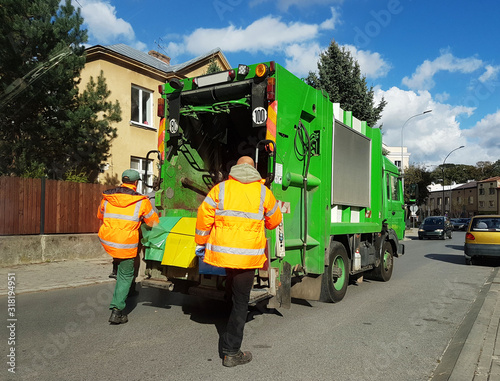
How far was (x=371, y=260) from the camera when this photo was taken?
7719 mm

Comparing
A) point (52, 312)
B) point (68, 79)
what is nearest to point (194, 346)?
point (52, 312)

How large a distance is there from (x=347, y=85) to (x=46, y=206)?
16.7 meters

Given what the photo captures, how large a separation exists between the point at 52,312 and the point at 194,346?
253 centimetres

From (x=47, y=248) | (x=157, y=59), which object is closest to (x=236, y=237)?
(x=47, y=248)

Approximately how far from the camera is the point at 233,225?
366 cm

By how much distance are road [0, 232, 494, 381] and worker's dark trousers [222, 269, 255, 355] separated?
0.20 m

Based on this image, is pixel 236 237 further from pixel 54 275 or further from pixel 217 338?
pixel 54 275

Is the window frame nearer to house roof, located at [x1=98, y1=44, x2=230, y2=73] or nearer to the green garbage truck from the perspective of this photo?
house roof, located at [x1=98, y1=44, x2=230, y2=73]

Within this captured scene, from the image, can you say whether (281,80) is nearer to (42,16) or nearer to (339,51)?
(42,16)

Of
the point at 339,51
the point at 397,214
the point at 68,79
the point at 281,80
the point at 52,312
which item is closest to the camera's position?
the point at 281,80

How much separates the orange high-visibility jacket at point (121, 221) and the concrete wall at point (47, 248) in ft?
19.6

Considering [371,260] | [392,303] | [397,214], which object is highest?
[397,214]

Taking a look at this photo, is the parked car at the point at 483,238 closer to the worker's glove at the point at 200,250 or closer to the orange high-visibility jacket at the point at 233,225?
the orange high-visibility jacket at the point at 233,225

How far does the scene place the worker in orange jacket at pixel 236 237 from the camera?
364 cm
